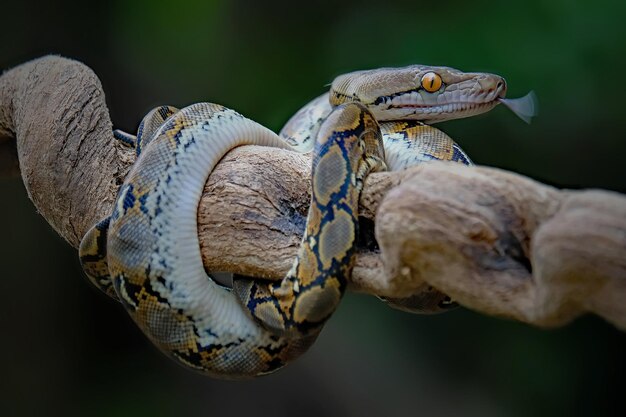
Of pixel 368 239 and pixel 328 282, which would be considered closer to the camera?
pixel 328 282

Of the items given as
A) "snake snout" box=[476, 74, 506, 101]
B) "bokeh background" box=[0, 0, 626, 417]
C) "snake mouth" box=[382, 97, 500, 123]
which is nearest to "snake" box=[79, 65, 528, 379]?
"snake mouth" box=[382, 97, 500, 123]

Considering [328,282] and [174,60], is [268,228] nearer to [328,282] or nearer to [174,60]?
[328,282]

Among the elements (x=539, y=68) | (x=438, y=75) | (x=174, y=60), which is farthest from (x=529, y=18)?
(x=174, y=60)

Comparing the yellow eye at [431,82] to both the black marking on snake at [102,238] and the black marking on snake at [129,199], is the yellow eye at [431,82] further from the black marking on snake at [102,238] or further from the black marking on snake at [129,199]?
the black marking on snake at [102,238]

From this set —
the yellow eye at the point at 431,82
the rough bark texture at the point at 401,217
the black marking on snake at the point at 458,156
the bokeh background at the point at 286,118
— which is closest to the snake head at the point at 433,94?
the yellow eye at the point at 431,82

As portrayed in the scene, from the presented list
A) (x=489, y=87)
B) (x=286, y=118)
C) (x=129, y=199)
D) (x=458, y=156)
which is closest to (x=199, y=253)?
(x=129, y=199)

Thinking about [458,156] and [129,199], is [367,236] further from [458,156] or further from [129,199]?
[129,199]
